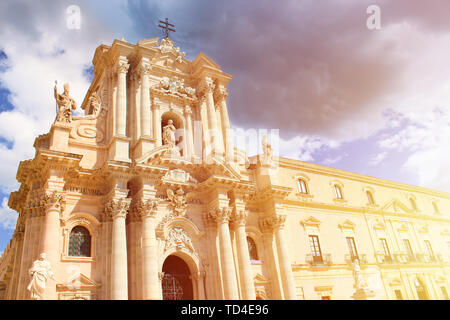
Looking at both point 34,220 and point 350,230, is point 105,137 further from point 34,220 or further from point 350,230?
point 350,230

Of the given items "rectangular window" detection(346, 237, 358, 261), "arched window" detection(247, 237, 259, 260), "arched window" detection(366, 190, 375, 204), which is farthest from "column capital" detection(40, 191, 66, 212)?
"arched window" detection(366, 190, 375, 204)

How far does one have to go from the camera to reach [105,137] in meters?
20.1

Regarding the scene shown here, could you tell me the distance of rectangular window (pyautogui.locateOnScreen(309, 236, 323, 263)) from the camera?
81.1ft

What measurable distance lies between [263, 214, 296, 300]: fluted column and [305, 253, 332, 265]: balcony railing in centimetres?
273

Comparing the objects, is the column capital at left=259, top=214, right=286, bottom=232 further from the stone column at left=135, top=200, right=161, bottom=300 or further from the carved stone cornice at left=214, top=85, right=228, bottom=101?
the carved stone cornice at left=214, top=85, right=228, bottom=101

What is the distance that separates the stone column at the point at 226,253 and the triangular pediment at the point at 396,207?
1709 cm

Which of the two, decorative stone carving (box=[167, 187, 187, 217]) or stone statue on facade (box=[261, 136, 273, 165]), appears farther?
stone statue on facade (box=[261, 136, 273, 165])

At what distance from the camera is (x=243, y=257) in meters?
20.1

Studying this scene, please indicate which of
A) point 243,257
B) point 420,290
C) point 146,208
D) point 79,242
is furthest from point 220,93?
point 420,290

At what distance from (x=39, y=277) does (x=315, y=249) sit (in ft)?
56.5

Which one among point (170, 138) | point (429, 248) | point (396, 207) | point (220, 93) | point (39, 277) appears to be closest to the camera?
point (39, 277)

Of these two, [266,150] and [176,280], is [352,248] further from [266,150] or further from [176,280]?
[176,280]
